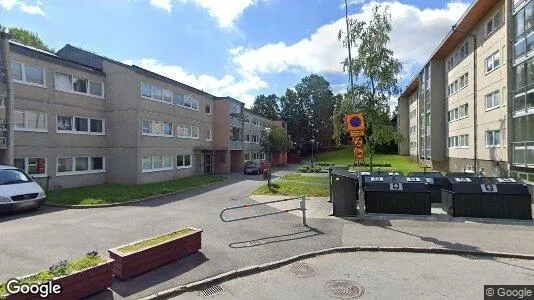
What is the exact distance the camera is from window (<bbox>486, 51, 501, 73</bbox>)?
20406 mm

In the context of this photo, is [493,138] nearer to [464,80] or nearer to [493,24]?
[493,24]

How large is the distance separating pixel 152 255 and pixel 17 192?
9.13 m

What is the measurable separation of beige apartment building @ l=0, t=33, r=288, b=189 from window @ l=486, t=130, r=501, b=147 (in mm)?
21783

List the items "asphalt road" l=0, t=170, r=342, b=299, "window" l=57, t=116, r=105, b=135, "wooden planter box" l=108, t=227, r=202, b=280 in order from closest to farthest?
1. "wooden planter box" l=108, t=227, r=202, b=280
2. "asphalt road" l=0, t=170, r=342, b=299
3. "window" l=57, t=116, r=105, b=135

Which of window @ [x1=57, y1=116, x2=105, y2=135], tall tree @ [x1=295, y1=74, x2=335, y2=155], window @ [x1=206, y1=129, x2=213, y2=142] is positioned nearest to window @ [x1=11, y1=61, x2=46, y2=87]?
window @ [x1=57, y1=116, x2=105, y2=135]

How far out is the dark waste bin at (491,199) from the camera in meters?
11.3

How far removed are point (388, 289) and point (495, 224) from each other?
270 inches

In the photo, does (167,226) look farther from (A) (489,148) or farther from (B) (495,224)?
(A) (489,148)

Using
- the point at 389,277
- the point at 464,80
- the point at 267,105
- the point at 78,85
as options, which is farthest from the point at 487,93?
the point at 267,105

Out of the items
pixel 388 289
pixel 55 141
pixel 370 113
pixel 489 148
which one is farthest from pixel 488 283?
pixel 55 141

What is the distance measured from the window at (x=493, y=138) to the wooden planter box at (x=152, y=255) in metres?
20.0

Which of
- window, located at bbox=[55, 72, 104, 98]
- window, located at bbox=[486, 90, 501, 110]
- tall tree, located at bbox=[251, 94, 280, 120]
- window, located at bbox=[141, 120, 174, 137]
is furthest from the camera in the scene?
tall tree, located at bbox=[251, 94, 280, 120]

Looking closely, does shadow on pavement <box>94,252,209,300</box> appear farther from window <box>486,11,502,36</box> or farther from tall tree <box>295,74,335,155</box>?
tall tree <box>295,74,335,155</box>

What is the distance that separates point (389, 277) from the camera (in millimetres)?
6508
